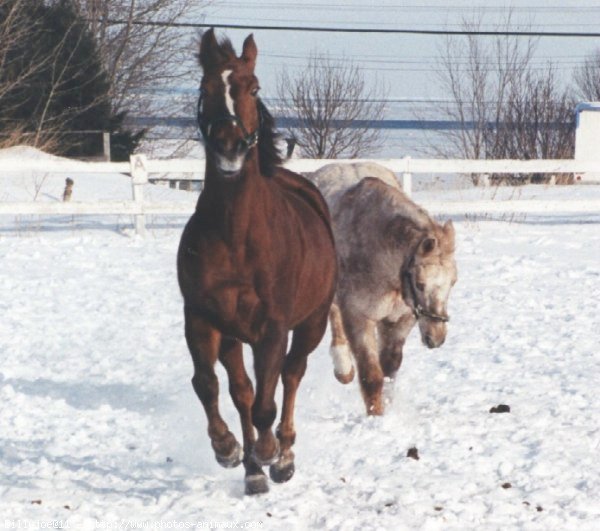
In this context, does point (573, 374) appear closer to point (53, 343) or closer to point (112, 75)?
point (53, 343)

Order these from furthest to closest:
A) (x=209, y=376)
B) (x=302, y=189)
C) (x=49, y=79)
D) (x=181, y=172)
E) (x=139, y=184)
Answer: (x=49, y=79) → (x=181, y=172) → (x=139, y=184) → (x=302, y=189) → (x=209, y=376)

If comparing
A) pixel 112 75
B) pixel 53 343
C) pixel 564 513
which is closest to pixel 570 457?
pixel 564 513

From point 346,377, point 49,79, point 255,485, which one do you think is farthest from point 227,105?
point 49,79

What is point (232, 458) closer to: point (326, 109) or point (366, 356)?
point (366, 356)

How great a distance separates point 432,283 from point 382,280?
1.73ft

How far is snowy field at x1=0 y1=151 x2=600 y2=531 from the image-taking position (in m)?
4.46

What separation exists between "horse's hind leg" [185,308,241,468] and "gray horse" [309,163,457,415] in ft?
5.29

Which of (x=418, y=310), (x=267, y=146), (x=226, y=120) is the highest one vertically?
(x=226, y=120)

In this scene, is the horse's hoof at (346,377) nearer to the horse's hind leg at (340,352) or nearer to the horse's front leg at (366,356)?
the horse's hind leg at (340,352)

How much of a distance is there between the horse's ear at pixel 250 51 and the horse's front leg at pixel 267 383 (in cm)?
102

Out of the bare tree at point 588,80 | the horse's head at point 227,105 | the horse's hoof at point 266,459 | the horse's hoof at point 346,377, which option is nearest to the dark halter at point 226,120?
the horse's head at point 227,105

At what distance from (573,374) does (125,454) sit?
297cm

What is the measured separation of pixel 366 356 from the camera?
20.9ft

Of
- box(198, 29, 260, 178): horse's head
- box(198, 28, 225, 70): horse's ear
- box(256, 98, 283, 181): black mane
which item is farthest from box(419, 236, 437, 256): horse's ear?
box(198, 28, 225, 70): horse's ear
